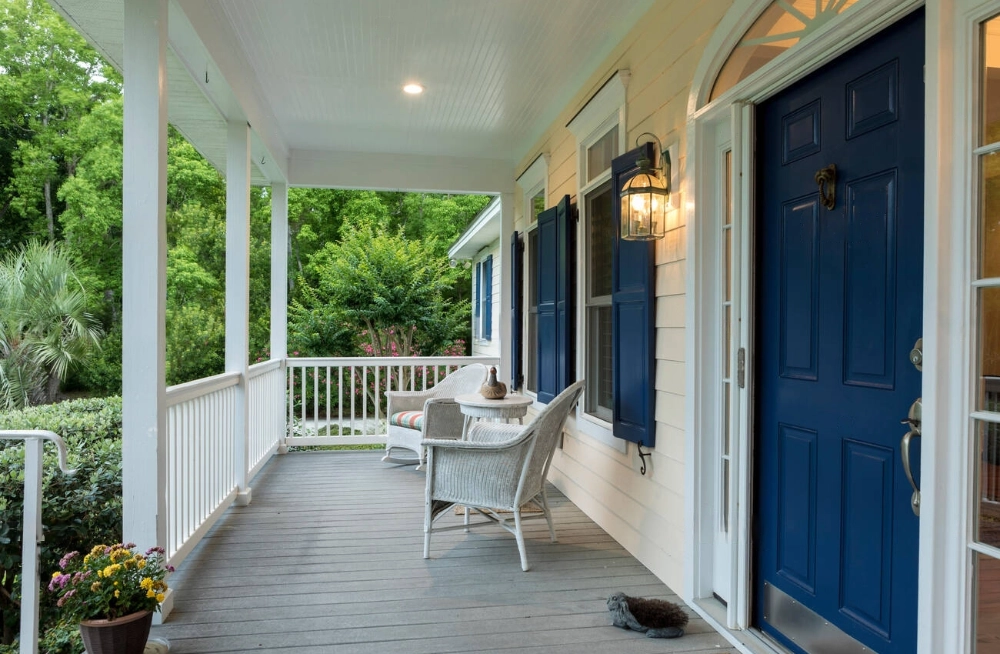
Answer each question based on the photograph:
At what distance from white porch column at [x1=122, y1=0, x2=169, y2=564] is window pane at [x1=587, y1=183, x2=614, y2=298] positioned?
2508mm

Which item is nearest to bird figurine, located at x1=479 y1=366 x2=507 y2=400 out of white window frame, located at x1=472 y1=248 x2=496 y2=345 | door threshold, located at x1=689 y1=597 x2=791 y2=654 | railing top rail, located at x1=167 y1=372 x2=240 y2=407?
railing top rail, located at x1=167 y1=372 x2=240 y2=407

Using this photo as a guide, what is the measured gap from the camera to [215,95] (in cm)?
398

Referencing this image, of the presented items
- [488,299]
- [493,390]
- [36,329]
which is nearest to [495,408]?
[493,390]

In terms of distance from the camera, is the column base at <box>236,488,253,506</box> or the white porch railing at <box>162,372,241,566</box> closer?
the white porch railing at <box>162,372,241,566</box>

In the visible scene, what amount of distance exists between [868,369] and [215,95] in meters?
3.85

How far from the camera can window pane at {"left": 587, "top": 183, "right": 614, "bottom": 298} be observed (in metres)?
4.14

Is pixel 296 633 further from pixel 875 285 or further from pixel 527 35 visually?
pixel 527 35

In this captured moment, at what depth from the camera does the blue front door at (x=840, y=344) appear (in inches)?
71.2

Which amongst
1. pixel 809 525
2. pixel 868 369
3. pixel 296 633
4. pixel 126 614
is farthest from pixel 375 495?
pixel 868 369

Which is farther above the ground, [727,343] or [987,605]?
[727,343]

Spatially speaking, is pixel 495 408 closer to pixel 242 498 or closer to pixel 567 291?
pixel 567 291

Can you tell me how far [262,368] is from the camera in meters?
5.61

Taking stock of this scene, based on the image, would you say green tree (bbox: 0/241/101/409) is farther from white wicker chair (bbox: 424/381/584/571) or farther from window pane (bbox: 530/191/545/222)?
window pane (bbox: 530/191/545/222)

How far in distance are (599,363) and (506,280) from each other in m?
2.69
